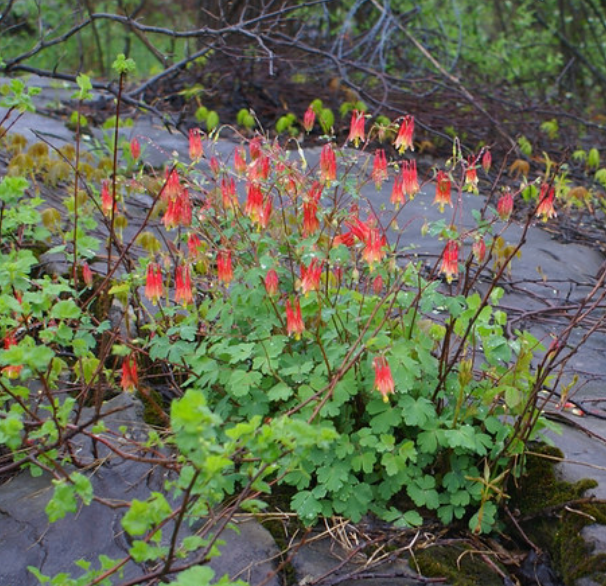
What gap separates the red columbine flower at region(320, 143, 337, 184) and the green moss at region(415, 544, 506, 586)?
1221 millimetres

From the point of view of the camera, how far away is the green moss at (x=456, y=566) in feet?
7.93

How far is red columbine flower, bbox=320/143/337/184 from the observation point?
Answer: 2535 millimetres

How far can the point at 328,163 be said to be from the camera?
2545mm

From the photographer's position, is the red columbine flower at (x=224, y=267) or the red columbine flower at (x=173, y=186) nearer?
the red columbine flower at (x=224, y=267)

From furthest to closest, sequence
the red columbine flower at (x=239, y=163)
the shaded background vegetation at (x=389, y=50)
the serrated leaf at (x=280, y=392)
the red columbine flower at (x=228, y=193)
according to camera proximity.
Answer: the shaded background vegetation at (x=389, y=50) → the red columbine flower at (x=239, y=163) → the red columbine flower at (x=228, y=193) → the serrated leaf at (x=280, y=392)

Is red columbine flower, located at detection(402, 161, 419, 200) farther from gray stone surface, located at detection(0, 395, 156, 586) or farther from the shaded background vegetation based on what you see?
the shaded background vegetation

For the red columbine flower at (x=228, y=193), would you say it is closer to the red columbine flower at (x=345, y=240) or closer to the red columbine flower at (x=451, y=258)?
the red columbine flower at (x=345, y=240)

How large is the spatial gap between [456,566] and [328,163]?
132cm

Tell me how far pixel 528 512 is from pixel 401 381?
661 millimetres

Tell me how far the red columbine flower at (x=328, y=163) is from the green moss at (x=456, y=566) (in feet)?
4.01

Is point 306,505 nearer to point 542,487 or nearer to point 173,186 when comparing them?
point 542,487

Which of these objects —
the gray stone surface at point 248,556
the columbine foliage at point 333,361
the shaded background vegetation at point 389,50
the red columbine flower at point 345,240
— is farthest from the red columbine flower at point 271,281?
the shaded background vegetation at point 389,50

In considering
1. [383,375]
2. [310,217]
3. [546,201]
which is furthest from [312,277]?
[546,201]

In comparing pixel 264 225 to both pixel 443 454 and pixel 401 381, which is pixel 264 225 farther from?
pixel 443 454
